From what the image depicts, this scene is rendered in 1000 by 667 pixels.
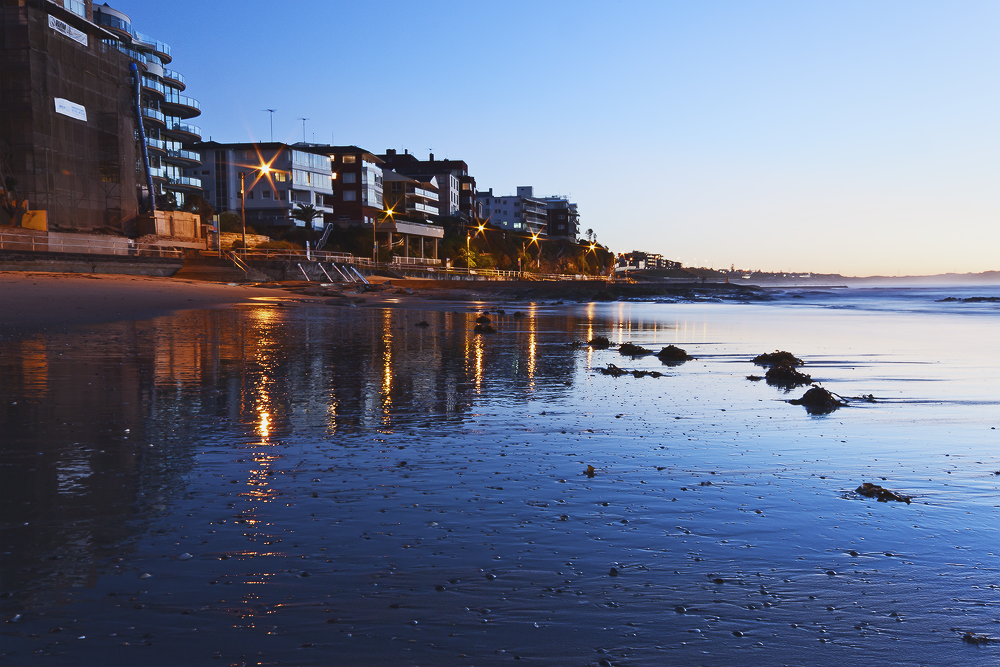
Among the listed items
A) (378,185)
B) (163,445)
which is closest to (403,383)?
(163,445)

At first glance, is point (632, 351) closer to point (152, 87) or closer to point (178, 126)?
point (152, 87)

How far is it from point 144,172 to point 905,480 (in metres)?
75.5

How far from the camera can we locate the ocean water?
11.3 ft

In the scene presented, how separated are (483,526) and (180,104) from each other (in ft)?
324

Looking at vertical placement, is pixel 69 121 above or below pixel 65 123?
above

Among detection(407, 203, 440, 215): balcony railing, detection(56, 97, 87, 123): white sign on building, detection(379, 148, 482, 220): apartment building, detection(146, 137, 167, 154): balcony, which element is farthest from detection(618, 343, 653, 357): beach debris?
detection(379, 148, 482, 220): apartment building

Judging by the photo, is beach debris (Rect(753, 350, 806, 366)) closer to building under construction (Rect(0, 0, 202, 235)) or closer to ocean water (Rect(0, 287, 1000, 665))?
ocean water (Rect(0, 287, 1000, 665))

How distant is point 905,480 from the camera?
651 cm

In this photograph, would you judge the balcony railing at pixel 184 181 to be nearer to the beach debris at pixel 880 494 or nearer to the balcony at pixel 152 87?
the balcony at pixel 152 87

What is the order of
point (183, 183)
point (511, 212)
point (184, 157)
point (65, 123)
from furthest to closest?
point (511, 212) < point (184, 157) < point (183, 183) < point (65, 123)

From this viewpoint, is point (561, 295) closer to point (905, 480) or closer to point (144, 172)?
point (144, 172)

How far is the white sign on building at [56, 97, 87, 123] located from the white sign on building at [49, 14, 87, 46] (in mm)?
5288

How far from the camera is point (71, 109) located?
54.8 meters

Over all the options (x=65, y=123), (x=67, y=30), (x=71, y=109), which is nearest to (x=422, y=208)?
(x=67, y=30)
